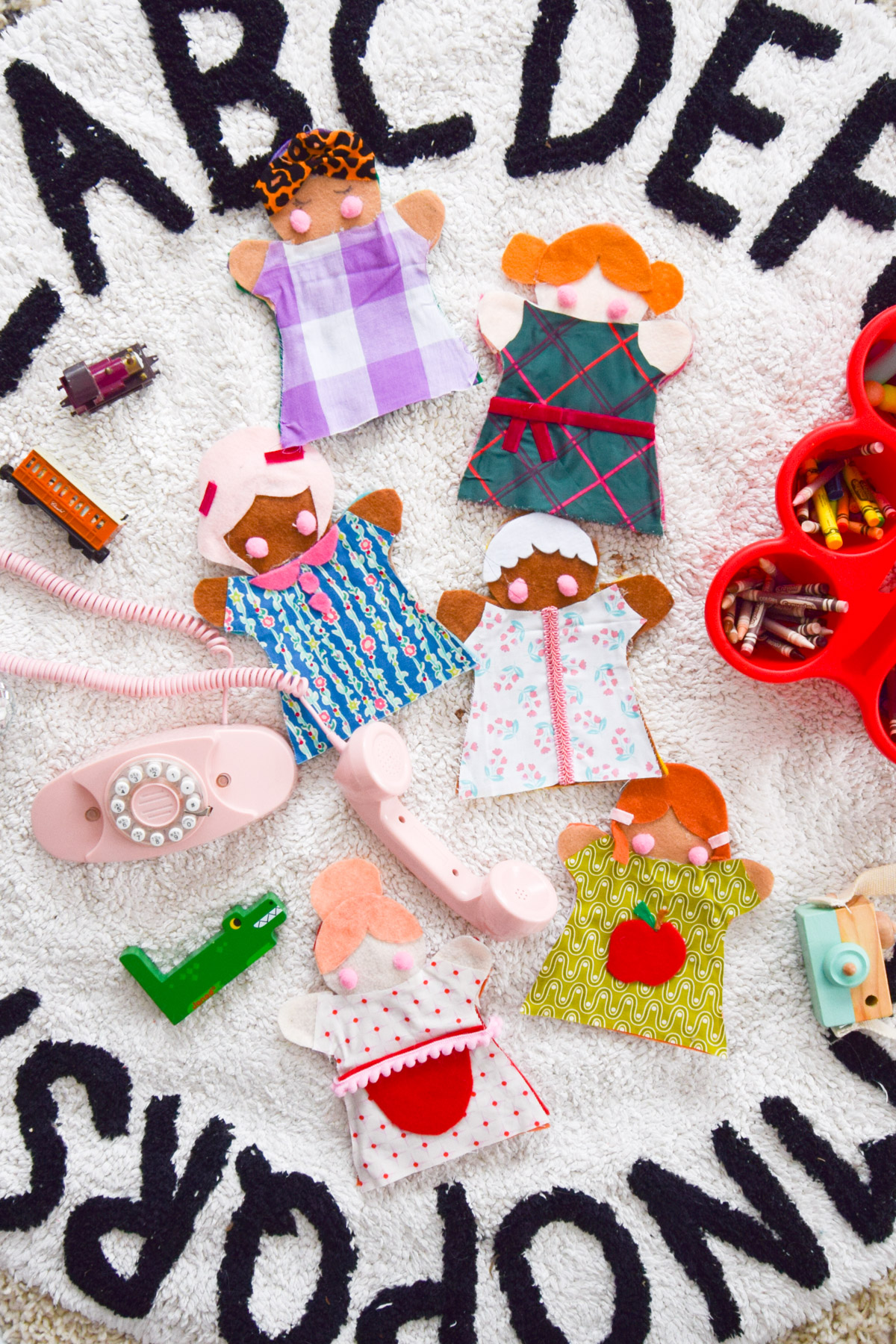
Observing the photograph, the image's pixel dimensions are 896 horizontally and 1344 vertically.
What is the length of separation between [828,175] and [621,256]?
224mm

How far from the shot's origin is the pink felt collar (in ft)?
2.73

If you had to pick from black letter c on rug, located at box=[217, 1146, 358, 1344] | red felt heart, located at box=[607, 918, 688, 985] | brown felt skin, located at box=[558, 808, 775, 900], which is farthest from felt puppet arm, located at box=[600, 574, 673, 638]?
black letter c on rug, located at box=[217, 1146, 358, 1344]

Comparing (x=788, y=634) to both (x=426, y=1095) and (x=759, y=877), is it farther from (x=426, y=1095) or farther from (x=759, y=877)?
(x=426, y=1095)

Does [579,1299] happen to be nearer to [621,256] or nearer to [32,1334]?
[32,1334]

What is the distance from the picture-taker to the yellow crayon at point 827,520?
766 millimetres

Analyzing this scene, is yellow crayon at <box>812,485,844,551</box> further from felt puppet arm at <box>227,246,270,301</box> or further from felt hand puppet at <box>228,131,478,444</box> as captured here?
felt puppet arm at <box>227,246,270,301</box>

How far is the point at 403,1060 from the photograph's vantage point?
0.82 meters

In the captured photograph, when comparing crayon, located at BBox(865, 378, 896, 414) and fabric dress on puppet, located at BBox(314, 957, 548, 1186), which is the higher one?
crayon, located at BBox(865, 378, 896, 414)

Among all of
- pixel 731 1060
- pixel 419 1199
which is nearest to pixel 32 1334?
pixel 419 1199

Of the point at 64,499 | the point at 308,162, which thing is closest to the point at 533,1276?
the point at 64,499

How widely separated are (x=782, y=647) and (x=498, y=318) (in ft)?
1.42

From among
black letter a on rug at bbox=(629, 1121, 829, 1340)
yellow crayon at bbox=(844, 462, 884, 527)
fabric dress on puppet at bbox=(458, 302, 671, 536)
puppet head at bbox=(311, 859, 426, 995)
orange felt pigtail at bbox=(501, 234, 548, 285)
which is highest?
orange felt pigtail at bbox=(501, 234, 548, 285)

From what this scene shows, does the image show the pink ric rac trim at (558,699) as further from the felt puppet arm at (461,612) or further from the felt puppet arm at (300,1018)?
the felt puppet arm at (300,1018)

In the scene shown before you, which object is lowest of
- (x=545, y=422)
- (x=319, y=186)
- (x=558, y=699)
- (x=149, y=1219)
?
(x=149, y=1219)
